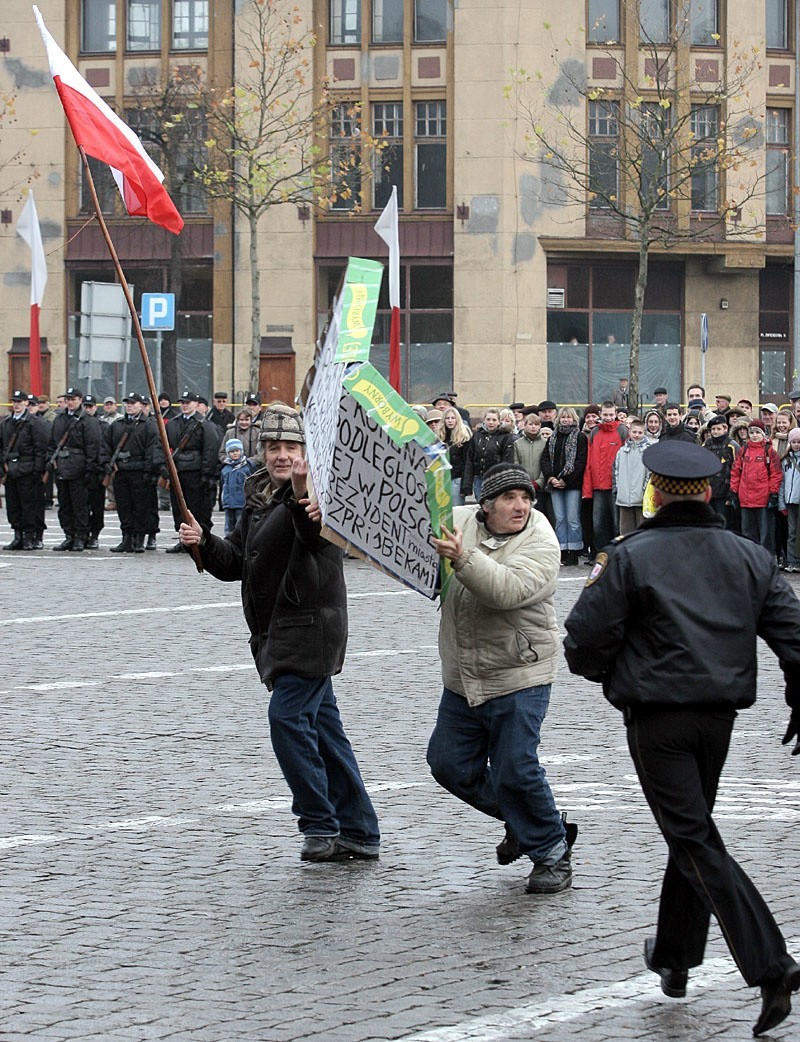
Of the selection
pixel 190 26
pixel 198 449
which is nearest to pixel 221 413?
pixel 198 449

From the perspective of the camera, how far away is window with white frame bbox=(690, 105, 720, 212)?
41.6 m

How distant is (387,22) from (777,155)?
32.0ft

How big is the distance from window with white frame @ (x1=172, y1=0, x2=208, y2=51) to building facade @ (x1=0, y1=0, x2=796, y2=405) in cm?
4

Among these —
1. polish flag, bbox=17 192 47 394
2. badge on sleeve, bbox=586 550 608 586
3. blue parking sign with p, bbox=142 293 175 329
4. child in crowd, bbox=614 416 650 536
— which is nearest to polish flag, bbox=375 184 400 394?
blue parking sign with p, bbox=142 293 175 329

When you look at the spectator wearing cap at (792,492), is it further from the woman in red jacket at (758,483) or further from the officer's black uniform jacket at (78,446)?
the officer's black uniform jacket at (78,446)

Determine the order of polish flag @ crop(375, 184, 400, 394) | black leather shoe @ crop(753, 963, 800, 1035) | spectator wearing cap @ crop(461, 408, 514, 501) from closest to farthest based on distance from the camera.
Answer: black leather shoe @ crop(753, 963, 800, 1035) → spectator wearing cap @ crop(461, 408, 514, 501) → polish flag @ crop(375, 184, 400, 394)

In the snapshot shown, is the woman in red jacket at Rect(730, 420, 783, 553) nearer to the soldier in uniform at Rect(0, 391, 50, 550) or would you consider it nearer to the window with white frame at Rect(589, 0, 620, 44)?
the soldier in uniform at Rect(0, 391, 50, 550)

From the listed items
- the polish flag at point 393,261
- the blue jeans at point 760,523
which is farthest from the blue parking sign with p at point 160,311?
the blue jeans at point 760,523

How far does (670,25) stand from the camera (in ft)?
143

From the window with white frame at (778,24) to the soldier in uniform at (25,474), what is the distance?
26.3 metres

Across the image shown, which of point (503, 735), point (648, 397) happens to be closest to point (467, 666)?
point (503, 735)

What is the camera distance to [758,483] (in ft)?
69.1

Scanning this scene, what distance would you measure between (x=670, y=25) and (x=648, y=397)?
28.0ft

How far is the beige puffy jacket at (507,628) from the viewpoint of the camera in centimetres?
710
